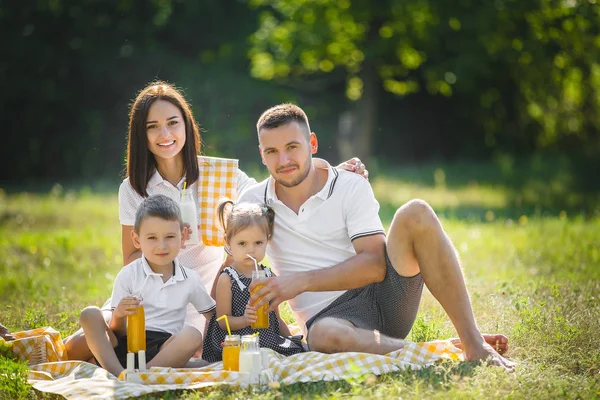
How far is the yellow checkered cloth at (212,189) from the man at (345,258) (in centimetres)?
29

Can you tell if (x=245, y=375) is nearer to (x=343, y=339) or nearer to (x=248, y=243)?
(x=343, y=339)

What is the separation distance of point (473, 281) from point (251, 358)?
3.10 metres

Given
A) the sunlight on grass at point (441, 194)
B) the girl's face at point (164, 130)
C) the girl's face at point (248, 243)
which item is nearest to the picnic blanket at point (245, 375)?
the girl's face at point (248, 243)

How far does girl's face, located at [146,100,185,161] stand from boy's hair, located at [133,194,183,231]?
42cm

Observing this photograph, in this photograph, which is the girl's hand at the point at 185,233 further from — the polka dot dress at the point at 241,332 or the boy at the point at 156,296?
the polka dot dress at the point at 241,332

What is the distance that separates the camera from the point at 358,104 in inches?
710

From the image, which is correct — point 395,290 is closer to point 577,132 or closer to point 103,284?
point 103,284

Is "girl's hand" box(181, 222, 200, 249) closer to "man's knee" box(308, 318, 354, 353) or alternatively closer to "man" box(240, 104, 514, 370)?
A: "man" box(240, 104, 514, 370)

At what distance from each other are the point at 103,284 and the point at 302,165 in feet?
11.1

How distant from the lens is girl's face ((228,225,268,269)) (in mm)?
4379

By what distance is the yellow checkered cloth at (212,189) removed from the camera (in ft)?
15.9

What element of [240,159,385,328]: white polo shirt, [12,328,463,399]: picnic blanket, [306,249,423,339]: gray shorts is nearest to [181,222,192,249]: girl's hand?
[240,159,385,328]: white polo shirt

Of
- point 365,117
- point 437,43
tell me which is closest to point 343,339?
point 437,43

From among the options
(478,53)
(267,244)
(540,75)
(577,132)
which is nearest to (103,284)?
(267,244)
